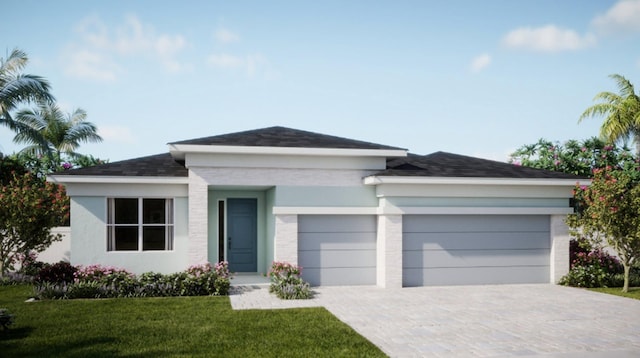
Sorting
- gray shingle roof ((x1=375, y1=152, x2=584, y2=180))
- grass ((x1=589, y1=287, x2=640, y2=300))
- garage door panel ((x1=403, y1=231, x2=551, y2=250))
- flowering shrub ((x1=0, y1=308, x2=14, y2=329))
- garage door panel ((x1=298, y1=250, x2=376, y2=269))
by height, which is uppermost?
gray shingle roof ((x1=375, y1=152, x2=584, y2=180))

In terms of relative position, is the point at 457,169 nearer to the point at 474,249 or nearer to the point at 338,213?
the point at 474,249

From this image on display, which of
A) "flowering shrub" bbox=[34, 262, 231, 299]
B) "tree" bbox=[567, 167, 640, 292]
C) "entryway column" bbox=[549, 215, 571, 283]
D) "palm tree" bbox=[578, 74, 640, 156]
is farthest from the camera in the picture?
"palm tree" bbox=[578, 74, 640, 156]

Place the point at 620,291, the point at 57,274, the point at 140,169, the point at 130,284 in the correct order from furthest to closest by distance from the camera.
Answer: the point at 140,169 → the point at 620,291 → the point at 57,274 → the point at 130,284

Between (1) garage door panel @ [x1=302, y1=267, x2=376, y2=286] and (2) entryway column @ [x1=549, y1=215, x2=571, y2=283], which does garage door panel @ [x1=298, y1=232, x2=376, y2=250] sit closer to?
(1) garage door panel @ [x1=302, y1=267, x2=376, y2=286]

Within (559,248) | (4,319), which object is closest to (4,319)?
(4,319)

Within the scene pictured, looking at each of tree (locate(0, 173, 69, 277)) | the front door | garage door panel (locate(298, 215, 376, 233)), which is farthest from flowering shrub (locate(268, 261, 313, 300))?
tree (locate(0, 173, 69, 277))

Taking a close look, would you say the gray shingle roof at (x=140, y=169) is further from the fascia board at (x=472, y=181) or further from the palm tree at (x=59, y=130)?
the palm tree at (x=59, y=130)

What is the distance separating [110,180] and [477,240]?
10496 mm

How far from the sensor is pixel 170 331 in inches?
390

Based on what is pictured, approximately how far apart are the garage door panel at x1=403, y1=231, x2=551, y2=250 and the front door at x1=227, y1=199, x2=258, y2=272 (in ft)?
16.3

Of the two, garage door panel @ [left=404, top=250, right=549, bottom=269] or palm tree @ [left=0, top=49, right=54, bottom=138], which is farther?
palm tree @ [left=0, top=49, right=54, bottom=138]

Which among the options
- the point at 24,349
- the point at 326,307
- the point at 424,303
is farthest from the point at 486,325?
the point at 24,349

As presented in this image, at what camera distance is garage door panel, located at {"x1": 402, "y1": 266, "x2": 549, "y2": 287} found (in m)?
15.7

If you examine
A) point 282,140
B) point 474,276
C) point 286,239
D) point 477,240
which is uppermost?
point 282,140
